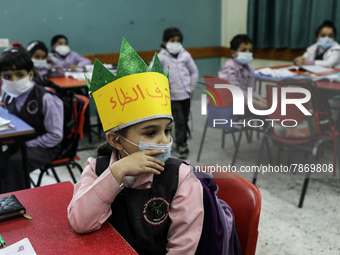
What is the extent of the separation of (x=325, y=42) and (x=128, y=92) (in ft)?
11.8

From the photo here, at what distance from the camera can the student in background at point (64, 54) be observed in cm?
446

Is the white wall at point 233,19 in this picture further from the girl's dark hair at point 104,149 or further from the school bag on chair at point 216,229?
the school bag on chair at point 216,229

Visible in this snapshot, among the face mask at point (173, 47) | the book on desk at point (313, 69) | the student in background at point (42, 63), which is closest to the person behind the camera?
the book on desk at point (313, 69)

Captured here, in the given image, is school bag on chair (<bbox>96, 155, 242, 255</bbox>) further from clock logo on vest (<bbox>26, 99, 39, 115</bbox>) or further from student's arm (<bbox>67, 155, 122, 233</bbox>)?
clock logo on vest (<bbox>26, 99, 39, 115</bbox>)

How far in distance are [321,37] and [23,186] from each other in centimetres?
347

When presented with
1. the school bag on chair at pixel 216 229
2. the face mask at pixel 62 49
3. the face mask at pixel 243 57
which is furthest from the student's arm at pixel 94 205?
the face mask at pixel 62 49

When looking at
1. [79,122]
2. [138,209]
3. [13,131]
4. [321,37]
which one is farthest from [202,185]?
[321,37]

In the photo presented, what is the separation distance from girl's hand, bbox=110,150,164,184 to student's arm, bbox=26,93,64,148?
55.4 inches

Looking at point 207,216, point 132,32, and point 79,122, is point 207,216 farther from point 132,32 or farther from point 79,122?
point 132,32

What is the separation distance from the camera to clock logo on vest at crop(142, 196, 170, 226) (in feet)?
3.44

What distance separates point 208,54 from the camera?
6.04m

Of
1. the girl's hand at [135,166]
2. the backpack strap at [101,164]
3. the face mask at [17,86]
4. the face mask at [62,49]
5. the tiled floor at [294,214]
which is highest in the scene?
the girl's hand at [135,166]

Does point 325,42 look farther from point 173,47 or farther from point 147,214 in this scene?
point 147,214

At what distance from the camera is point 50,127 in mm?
2299
